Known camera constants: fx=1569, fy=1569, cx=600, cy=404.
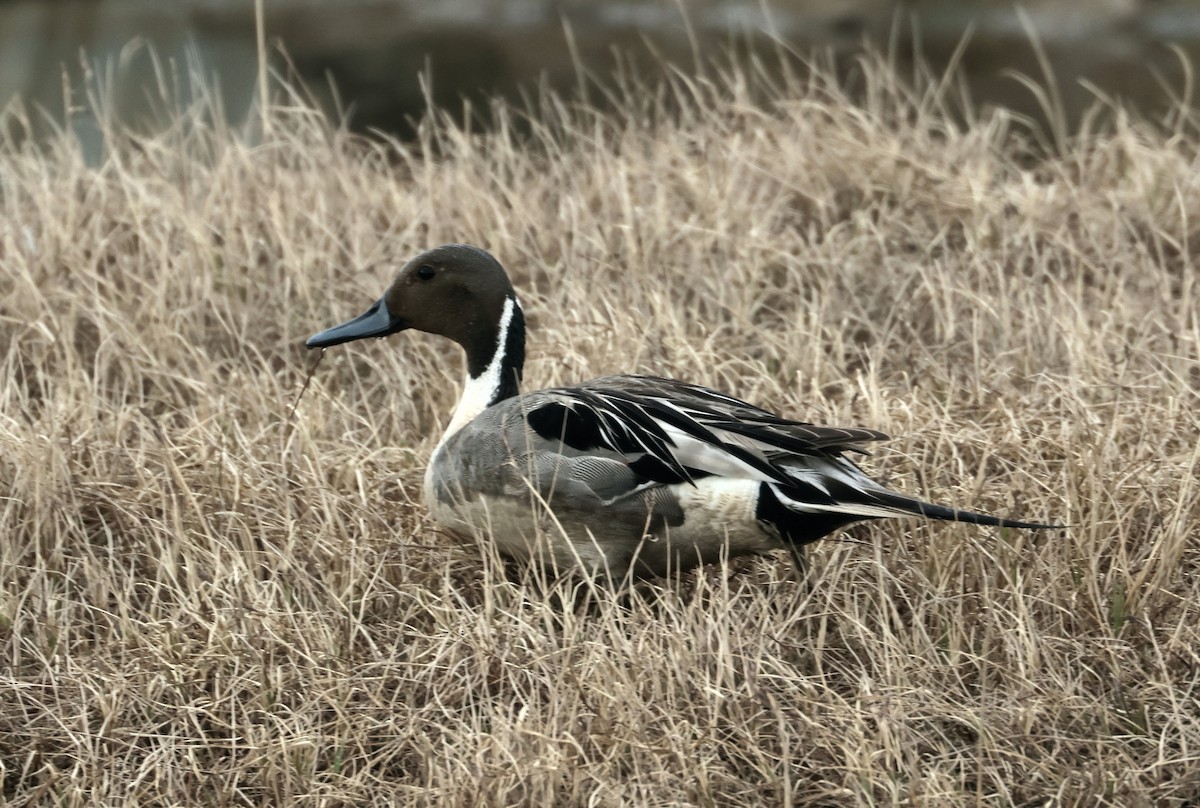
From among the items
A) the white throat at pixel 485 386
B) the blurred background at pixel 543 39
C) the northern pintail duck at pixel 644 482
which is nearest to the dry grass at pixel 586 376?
the northern pintail duck at pixel 644 482

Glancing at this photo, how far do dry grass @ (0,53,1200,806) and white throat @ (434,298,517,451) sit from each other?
23 cm

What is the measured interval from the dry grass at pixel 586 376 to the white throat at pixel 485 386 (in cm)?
23

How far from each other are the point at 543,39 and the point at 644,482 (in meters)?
11.9

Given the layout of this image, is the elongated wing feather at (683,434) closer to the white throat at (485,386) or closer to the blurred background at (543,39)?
the white throat at (485,386)

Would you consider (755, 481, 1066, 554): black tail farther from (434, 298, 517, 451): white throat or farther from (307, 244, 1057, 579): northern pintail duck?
(434, 298, 517, 451): white throat

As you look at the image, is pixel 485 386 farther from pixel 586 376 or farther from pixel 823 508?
pixel 823 508

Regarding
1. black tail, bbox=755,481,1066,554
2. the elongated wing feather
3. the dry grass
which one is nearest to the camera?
the dry grass

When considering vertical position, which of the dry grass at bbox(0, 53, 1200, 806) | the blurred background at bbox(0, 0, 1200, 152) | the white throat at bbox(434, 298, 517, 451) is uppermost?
the white throat at bbox(434, 298, 517, 451)

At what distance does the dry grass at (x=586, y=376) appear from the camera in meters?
2.59

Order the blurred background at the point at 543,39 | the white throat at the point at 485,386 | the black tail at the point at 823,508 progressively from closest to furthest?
the black tail at the point at 823,508 < the white throat at the point at 485,386 < the blurred background at the point at 543,39

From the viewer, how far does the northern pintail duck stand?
2859mm

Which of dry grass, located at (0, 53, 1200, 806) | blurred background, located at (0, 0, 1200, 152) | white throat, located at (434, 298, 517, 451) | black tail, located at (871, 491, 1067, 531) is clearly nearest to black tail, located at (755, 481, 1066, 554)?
black tail, located at (871, 491, 1067, 531)

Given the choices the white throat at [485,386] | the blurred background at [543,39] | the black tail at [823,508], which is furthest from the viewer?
the blurred background at [543,39]

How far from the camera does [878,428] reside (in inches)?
137
